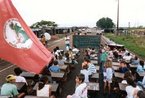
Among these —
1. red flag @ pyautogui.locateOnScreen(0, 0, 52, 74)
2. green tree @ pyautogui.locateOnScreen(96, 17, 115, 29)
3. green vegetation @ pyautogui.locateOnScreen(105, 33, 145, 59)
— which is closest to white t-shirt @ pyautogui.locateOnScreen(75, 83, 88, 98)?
red flag @ pyautogui.locateOnScreen(0, 0, 52, 74)

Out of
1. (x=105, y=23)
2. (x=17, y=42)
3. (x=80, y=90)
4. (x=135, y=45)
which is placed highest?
(x=17, y=42)

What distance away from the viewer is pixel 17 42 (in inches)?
273

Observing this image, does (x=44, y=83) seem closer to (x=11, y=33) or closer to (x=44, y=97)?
(x=44, y=97)

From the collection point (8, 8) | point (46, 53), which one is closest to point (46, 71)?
point (46, 53)

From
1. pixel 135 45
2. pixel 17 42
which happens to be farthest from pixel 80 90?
pixel 135 45

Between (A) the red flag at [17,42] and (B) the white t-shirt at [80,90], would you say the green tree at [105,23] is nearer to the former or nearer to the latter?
(B) the white t-shirt at [80,90]

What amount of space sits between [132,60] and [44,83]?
10.1 m

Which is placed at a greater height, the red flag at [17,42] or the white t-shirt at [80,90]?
the red flag at [17,42]

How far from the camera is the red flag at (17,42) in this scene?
6711mm

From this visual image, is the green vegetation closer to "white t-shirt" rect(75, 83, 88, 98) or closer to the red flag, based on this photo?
"white t-shirt" rect(75, 83, 88, 98)

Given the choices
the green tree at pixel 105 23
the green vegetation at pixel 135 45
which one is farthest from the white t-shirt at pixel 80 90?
the green tree at pixel 105 23

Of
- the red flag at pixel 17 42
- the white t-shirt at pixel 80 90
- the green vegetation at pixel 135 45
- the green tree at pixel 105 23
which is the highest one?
the red flag at pixel 17 42

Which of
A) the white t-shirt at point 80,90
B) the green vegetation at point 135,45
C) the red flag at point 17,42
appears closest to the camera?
the red flag at point 17,42

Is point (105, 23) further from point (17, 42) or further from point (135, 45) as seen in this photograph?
point (17, 42)
